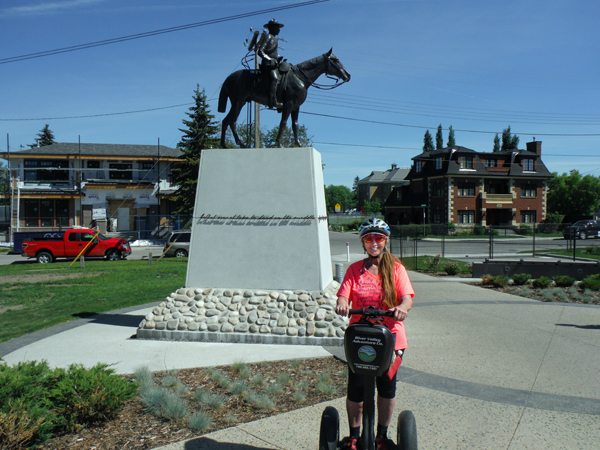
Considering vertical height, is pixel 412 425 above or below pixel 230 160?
below

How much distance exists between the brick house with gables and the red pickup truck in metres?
38.2

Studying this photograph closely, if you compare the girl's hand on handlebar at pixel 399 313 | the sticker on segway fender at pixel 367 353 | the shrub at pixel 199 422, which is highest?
the girl's hand on handlebar at pixel 399 313

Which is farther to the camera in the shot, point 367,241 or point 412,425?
point 367,241

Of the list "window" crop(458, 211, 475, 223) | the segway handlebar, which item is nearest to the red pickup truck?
the segway handlebar

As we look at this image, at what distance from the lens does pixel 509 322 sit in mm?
8656

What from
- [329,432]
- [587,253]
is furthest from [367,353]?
[587,253]

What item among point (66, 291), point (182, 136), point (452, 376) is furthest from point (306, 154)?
point (182, 136)

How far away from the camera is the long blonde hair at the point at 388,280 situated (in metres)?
3.32

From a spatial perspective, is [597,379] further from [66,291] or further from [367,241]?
[66,291]

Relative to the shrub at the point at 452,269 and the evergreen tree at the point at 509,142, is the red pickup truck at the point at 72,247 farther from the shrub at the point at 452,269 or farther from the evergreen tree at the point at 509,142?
the evergreen tree at the point at 509,142

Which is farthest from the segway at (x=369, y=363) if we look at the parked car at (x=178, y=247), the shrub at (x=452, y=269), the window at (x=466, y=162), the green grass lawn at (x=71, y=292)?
the window at (x=466, y=162)

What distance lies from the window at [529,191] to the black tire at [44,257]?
49.9 metres

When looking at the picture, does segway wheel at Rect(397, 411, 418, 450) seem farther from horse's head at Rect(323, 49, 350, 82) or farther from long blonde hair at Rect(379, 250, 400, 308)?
horse's head at Rect(323, 49, 350, 82)

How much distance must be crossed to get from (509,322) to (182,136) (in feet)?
116
